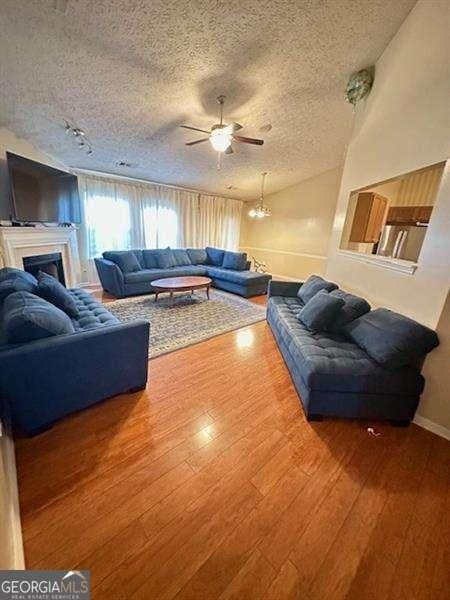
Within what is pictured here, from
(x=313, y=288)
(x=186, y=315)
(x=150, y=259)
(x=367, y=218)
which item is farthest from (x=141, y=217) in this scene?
(x=367, y=218)

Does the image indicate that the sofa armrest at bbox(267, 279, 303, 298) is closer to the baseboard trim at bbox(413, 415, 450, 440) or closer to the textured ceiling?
the baseboard trim at bbox(413, 415, 450, 440)

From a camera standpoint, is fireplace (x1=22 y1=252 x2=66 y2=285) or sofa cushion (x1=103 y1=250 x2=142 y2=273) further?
sofa cushion (x1=103 y1=250 x2=142 y2=273)

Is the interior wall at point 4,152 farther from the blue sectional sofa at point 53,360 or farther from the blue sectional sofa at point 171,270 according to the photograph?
the blue sectional sofa at point 53,360

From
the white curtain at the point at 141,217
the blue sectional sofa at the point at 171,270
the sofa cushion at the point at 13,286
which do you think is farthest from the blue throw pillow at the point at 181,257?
the sofa cushion at the point at 13,286

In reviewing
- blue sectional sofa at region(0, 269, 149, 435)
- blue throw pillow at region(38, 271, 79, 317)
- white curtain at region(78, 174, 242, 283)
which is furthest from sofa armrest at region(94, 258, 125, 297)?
blue sectional sofa at region(0, 269, 149, 435)

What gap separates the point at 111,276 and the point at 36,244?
1.23 metres

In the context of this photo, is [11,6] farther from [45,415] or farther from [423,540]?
[423,540]

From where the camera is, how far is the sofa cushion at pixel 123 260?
4566 mm

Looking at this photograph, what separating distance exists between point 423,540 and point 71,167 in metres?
6.20

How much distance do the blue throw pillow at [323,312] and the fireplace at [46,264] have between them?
365 centimetres

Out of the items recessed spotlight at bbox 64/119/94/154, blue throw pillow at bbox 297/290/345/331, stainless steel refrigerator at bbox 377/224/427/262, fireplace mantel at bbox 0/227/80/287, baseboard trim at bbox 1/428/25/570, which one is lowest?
baseboard trim at bbox 1/428/25/570

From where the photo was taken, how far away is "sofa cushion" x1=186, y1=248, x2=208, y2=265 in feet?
19.6

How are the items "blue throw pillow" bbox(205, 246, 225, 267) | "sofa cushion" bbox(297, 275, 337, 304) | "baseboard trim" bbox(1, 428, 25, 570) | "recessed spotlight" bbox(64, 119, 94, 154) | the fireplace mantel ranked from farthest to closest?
"blue throw pillow" bbox(205, 246, 225, 267), "recessed spotlight" bbox(64, 119, 94, 154), "sofa cushion" bbox(297, 275, 337, 304), the fireplace mantel, "baseboard trim" bbox(1, 428, 25, 570)

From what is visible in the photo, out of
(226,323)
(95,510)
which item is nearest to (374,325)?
(226,323)
